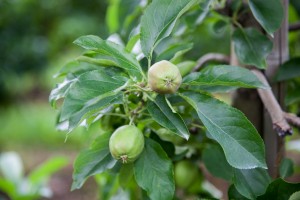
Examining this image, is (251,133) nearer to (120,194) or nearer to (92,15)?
(120,194)

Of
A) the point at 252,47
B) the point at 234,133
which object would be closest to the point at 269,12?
the point at 252,47

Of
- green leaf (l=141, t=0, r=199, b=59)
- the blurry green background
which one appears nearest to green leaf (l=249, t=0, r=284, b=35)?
green leaf (l=141, t=0, r=199, b=59)

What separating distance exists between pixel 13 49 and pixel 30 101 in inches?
77.3

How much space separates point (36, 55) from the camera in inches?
147

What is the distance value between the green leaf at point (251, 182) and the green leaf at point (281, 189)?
0.06 ft

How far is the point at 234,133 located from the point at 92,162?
177 millimetres

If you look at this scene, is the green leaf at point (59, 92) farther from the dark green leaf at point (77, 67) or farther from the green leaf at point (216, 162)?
the green leaf at point (216, 162)

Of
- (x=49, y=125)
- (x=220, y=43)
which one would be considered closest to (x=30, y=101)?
(x=49, y=125)

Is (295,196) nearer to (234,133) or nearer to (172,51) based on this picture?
(234,133)

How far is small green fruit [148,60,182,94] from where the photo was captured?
1.46ft

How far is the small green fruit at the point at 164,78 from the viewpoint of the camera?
0.45m

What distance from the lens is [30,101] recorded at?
535 centimetres

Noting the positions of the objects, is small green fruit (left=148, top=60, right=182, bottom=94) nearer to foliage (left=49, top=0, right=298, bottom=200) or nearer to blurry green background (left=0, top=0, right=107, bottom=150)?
foliage (left=49, top=0, right=298, bottom=200)

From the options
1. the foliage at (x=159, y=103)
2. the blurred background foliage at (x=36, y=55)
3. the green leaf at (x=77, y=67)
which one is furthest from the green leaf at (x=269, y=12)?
the blurred background foliage at (x=36, y=55)
